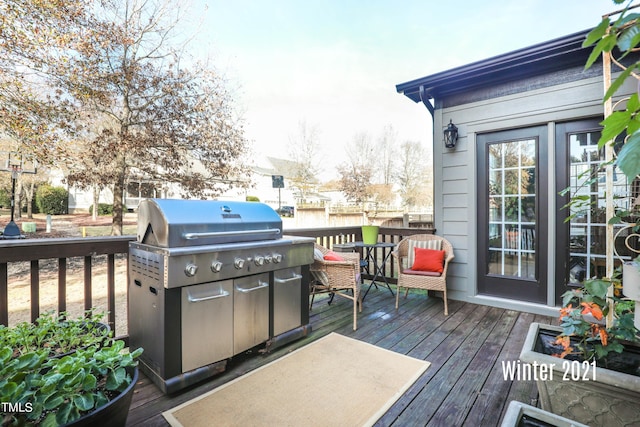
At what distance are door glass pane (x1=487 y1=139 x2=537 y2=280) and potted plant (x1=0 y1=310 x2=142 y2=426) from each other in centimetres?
392

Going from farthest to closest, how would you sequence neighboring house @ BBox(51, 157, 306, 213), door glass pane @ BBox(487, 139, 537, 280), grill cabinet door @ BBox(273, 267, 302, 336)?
neighboring house @ BBox(51, 157, 306, 213)
door glass pane @ BBox(487, 139, 537, 280)
grill cabinet door @ BBox(273, 267, 302, 336)

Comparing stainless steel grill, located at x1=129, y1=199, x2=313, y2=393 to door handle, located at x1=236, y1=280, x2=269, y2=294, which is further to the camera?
door handle, located at x1=236, y1=280, x2=269, y2=294

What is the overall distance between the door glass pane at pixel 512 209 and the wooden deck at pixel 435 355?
22.6 inches

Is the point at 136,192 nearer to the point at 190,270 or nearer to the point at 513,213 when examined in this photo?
the point at 190,270

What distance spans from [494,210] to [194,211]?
3495mm

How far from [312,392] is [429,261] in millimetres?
2243

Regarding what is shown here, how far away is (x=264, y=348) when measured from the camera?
8.14 feet

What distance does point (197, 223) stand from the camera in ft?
6.97

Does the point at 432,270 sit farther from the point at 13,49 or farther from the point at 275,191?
the point at 275,191

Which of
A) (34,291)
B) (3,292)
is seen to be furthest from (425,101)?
(3,292)

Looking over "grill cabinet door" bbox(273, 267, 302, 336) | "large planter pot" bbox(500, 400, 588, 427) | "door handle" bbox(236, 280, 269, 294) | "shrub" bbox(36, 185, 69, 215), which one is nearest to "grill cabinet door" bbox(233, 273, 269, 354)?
"door handle" bbox(236, 280, 269, 294)

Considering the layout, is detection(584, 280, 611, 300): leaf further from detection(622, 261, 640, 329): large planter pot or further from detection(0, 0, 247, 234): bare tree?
detection(0, 0, 247, 234): bare tree

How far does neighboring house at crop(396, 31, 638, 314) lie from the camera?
3.18 m

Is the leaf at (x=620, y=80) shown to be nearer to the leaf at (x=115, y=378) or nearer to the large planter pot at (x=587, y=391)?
the large planter pot at (x=587, y=391)
